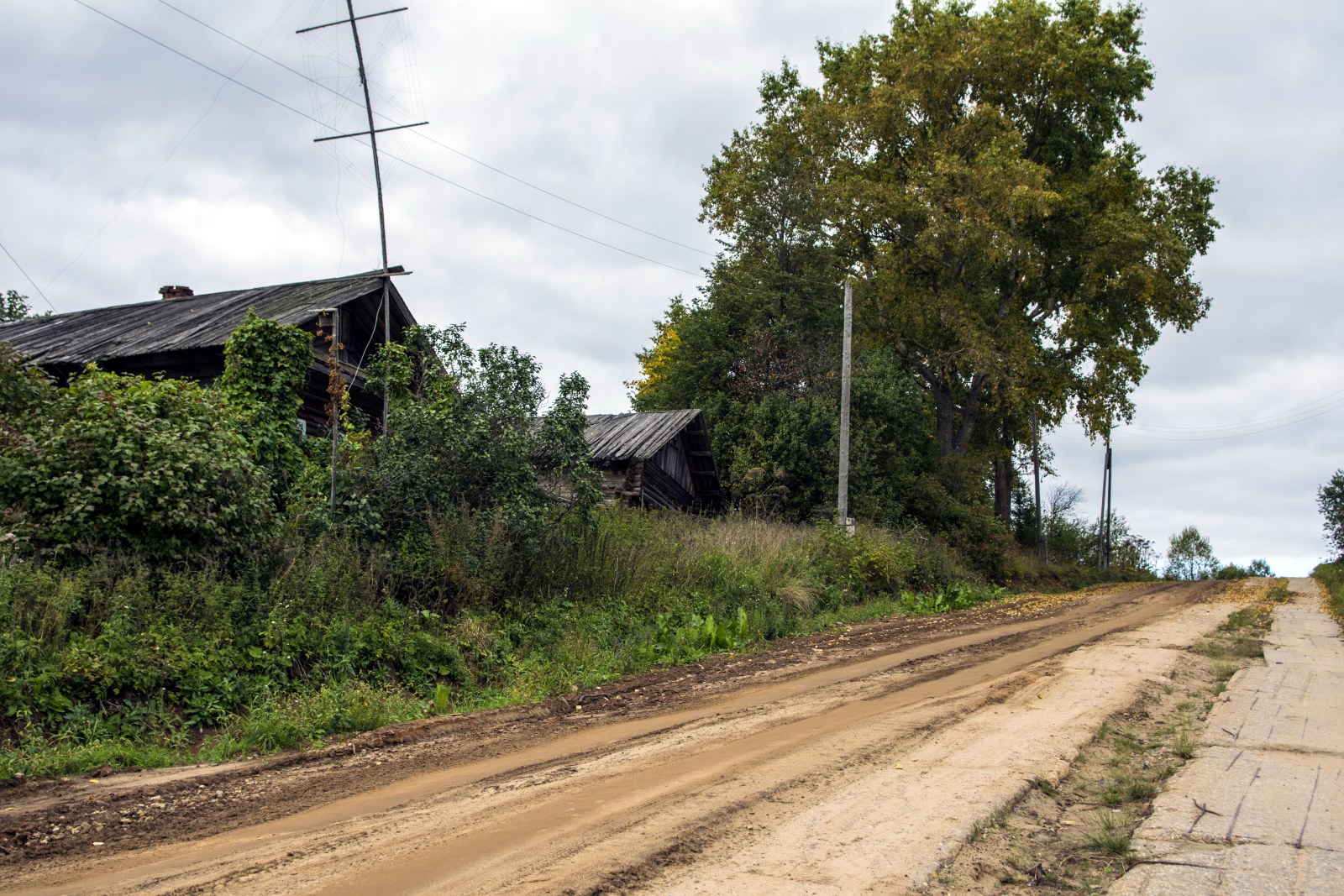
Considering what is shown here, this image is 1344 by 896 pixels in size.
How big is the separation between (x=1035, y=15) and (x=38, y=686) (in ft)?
109

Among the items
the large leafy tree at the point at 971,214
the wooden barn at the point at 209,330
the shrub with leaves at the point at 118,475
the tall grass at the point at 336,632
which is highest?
the large leafy tree at the point at 971,214

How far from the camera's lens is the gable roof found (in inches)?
681

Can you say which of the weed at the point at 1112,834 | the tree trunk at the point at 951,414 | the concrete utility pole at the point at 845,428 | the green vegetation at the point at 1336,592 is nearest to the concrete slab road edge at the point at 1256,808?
the weed at the point at 1112,834

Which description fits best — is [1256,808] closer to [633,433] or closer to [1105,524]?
[633,433]

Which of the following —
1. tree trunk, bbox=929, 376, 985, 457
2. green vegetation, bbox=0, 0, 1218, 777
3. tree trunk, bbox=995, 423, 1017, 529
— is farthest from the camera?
tree trunk, bbox=995, 423, 1017, 529

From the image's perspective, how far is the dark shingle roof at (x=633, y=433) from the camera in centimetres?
2527

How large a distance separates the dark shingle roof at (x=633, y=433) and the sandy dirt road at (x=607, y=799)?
Answer: 1495 centimetres

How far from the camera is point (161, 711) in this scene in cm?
820

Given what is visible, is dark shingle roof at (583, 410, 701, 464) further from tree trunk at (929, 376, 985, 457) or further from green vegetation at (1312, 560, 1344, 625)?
green vegetation at (1312, 560, 1344, 625)

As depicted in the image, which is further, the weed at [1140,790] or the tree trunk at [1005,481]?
the tree trunk at [1005,481]

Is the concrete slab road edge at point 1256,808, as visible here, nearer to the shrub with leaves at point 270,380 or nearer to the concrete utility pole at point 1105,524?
the shrub with leaves at point 270,380

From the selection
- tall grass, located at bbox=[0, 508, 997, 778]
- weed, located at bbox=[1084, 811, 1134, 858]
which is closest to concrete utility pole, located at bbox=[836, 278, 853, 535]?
tall grass, located at bbox=[0, 508, 997, 778]

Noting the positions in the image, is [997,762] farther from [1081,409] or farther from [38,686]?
[1081,409]

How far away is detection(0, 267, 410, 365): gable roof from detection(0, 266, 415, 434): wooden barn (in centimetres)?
3
